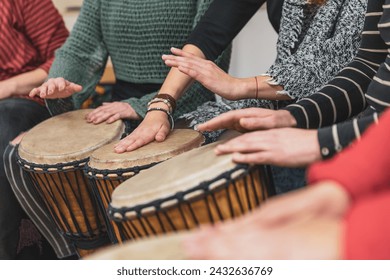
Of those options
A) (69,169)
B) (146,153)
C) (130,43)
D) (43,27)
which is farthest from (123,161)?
(43,27)

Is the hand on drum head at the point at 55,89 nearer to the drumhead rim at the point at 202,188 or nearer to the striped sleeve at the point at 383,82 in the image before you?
the drumhead rim at the point at 202,188

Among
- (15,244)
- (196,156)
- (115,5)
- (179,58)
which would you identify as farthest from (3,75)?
(196,156)

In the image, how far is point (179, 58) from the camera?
1283 mm

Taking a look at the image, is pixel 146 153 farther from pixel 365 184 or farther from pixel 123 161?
pixel 365 184

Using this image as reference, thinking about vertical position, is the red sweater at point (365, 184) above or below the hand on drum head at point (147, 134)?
above

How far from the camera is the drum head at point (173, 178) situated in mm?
896

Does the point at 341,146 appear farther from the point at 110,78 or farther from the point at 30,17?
the point at 110,78

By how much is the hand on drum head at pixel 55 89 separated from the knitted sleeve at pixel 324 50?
2.17ft

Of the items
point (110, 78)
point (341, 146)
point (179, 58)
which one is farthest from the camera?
point (110, 78)

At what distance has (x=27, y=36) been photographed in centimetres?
190

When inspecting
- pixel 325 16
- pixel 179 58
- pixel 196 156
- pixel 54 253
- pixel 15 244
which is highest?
pixel 325 16

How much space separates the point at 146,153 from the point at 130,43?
640mm

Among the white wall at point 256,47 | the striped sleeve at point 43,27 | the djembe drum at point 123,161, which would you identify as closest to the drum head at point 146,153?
the djembe drum at point 123,161

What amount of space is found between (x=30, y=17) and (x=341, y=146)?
55.2 inches
